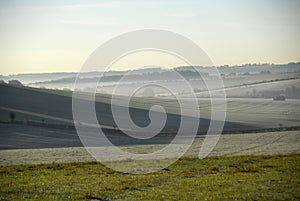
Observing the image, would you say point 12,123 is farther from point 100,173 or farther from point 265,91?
point 265,91

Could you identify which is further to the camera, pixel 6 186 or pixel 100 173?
pixel 100 173

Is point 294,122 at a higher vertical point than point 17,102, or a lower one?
lower

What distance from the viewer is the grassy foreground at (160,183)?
1944 centimetres

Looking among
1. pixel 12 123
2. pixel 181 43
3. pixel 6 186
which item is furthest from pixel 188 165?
pixel 12 123

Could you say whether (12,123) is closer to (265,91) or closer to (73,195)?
(73,195)

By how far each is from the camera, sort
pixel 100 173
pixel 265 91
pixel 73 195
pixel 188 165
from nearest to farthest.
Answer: pixel 73 195 < pixel 100 173 < pixel 188 165 < pixel 265 91

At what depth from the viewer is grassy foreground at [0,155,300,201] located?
1944cm

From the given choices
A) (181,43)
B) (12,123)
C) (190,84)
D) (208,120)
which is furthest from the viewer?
(190,84)

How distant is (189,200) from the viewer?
18.2 meters

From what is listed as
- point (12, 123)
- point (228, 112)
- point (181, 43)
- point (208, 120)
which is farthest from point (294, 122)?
point (181, 43)

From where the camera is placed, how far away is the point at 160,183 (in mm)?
23688

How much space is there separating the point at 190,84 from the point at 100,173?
15565 centimetres

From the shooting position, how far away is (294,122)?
94.6 m

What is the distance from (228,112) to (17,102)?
5292 cm
